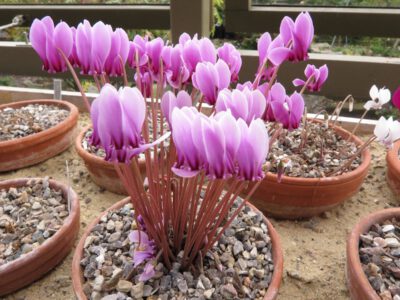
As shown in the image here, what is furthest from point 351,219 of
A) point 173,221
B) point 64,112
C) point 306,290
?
point 64,112

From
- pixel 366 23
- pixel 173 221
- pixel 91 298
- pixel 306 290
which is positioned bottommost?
pixel 306 290

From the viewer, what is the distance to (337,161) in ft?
4.20

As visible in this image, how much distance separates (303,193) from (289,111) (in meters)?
0.52

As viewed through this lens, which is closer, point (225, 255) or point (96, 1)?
point (225, 255)

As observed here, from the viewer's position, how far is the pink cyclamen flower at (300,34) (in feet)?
2.03

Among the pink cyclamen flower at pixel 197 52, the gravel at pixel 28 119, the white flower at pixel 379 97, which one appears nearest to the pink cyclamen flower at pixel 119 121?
the pink cyclamen flower at pixel 197 52

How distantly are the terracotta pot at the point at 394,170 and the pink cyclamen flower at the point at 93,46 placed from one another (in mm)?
982

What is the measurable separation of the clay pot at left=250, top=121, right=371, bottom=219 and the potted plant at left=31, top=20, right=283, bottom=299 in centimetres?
17

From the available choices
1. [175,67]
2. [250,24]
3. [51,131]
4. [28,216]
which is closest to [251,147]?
[175,67]

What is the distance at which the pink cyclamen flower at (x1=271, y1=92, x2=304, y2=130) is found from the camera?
665 mm

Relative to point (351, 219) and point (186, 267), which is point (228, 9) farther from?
Result: point (186, 267)

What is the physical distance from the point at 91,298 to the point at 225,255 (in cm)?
28

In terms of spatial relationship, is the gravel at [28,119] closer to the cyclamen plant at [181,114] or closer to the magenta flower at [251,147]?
the cyclamen plant at [181,114]

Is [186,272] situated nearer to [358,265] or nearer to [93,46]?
[358,265]
